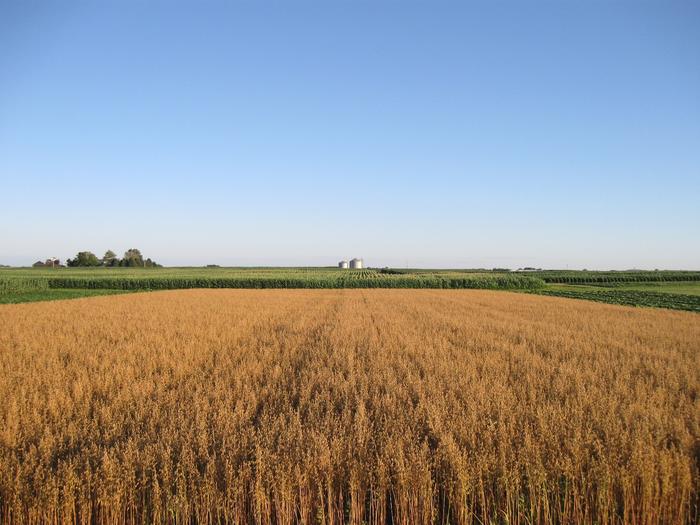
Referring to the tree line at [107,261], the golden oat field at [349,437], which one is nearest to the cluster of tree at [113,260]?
the tree line at [107,261]

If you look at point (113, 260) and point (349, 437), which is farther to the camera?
point (113, 260)

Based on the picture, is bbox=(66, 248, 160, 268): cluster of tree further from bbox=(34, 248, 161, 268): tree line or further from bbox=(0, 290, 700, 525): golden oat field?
bbox=(0, 290, 700, 525): golden oat field

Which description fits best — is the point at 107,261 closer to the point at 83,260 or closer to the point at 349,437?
the point at 83,260

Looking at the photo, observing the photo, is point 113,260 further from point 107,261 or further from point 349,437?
point 349,437

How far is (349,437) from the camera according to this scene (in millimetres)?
4332

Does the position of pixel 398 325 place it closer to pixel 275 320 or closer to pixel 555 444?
pixel 275 320

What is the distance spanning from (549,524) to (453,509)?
2.62 feet

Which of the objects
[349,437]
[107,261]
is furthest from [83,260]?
[349,437]

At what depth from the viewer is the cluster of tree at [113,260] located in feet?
476

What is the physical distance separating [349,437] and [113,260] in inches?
6861

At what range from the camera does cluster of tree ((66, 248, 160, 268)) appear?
145m

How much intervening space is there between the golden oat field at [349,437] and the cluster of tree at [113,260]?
6376 inches

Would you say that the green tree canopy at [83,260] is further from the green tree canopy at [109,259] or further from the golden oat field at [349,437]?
the golden oat field at [349,437]

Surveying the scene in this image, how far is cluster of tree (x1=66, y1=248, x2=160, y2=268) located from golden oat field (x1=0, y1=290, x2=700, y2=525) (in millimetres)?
161947
